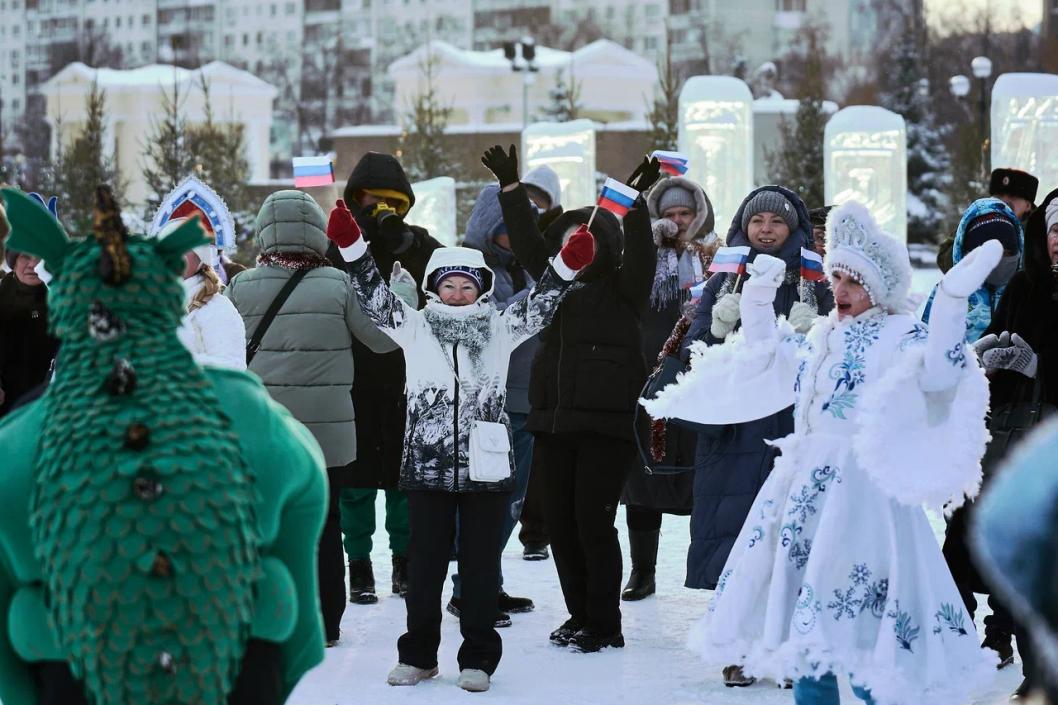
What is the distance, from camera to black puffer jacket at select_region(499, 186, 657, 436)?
6941mm

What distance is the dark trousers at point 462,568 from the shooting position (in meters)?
6.35

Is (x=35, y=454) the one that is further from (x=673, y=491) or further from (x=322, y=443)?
(x=673, y=491)

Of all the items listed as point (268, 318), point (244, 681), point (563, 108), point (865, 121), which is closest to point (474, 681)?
point (268, 318)

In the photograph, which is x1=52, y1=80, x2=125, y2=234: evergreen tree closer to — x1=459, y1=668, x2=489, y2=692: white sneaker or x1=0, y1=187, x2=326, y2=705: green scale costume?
x1=459, y1=668, x2=489, y2=692: white sneaker

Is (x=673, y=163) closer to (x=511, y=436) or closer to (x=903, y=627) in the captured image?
(x=511, y=436)

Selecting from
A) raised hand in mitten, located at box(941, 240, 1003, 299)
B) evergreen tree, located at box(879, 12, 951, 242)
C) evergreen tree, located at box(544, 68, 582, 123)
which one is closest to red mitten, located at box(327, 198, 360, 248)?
raised hand in mitten, located at box(941, 240, 1003, 299)

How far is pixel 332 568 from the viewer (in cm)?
698

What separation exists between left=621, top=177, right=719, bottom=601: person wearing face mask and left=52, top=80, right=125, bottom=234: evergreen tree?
1967 centimetres

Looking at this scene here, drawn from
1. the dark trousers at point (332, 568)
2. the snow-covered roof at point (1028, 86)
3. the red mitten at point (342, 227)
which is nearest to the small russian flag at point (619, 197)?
the red mitten at point (342, 227)

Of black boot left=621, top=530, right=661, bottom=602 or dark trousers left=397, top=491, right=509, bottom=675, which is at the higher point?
dark trousers left=397, top=491, right=509, bottom=675

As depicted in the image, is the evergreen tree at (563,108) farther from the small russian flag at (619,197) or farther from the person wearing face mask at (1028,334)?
the person wearing face mask at (1028,334)

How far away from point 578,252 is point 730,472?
3.67 ft

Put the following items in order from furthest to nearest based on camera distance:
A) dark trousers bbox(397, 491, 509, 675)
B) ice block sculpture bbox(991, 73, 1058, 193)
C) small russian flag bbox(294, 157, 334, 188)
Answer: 1. ice block sculpture bbox(991, 73, 1058, 193)
2. dark trousers bbox(397, 491, 509, 675)
3. small russian flag bbox(294, 157, 334, 188)

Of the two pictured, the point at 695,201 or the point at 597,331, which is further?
the point at 695,201
